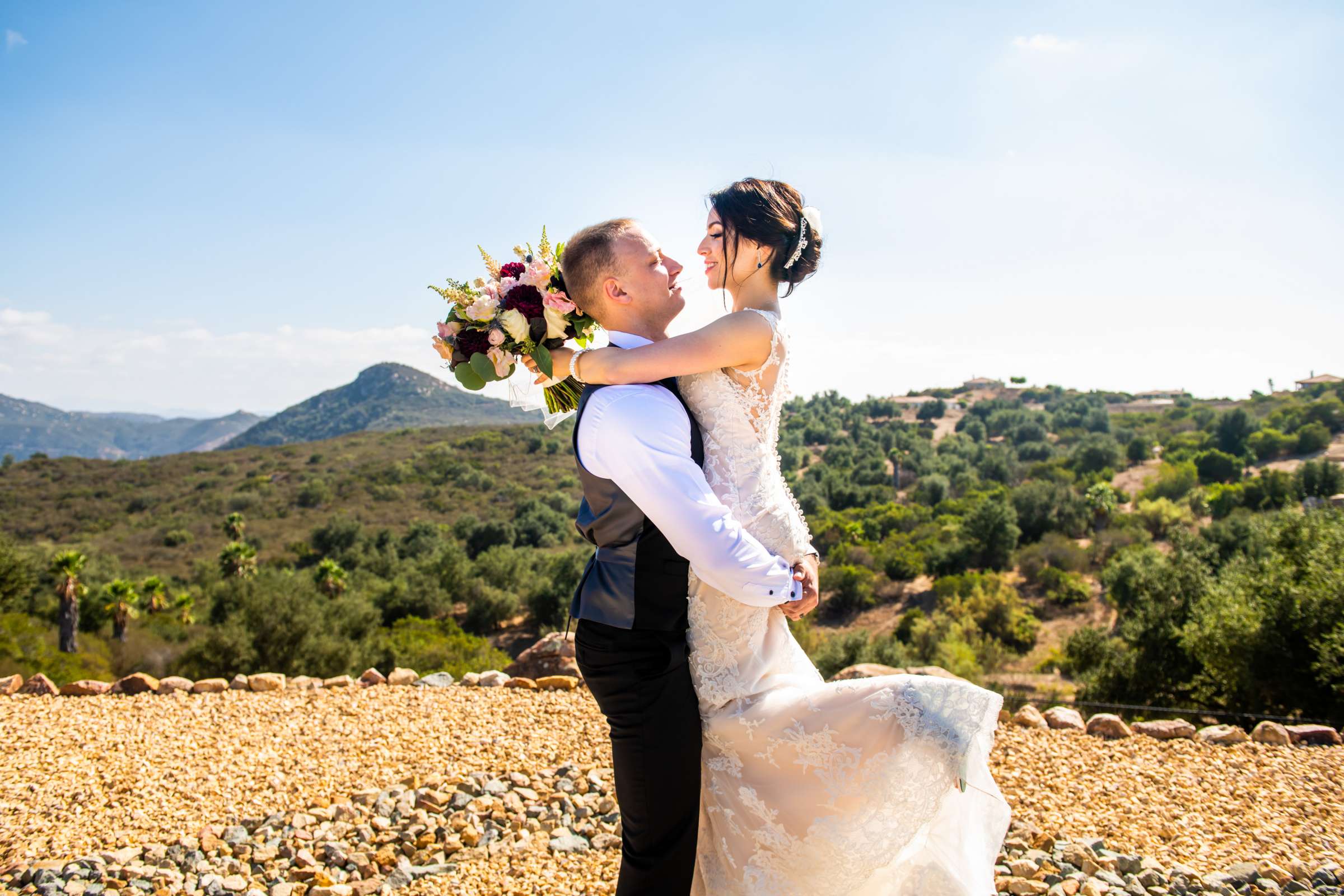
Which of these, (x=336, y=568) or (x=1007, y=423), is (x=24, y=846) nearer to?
(x=336, y=568)

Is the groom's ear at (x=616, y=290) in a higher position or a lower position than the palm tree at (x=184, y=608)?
higher

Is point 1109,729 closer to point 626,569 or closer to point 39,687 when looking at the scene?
point 626,569

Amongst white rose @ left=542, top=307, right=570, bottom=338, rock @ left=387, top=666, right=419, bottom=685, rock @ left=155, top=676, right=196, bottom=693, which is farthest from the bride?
rock @ left=155, top=676, right=196, bottom=693

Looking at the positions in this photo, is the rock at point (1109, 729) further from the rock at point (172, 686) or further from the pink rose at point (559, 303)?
the rock at point (172, 686)

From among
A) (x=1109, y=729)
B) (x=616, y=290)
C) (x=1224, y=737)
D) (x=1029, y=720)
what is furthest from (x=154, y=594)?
(x=616, y=290)

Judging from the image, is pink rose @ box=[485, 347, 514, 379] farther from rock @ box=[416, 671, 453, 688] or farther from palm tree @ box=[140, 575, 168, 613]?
palm tree @ box=[140, 575, 168, 613]

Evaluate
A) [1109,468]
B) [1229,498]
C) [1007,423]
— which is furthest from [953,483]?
[1007,423]

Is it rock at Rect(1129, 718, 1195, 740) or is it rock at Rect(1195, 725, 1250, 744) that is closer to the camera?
rock at Rect(1195, 725, 1250, 744)

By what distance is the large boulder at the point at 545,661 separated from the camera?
28.0 ft

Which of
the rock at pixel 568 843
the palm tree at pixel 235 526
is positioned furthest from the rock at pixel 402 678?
the palm tree at pixel 235 526

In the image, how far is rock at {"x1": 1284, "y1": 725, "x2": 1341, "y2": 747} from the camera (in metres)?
6.44

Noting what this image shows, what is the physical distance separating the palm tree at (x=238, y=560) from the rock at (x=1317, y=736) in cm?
3060

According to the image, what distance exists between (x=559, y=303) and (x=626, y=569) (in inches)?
36.6

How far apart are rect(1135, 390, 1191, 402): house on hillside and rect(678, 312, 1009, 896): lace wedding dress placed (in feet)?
356
